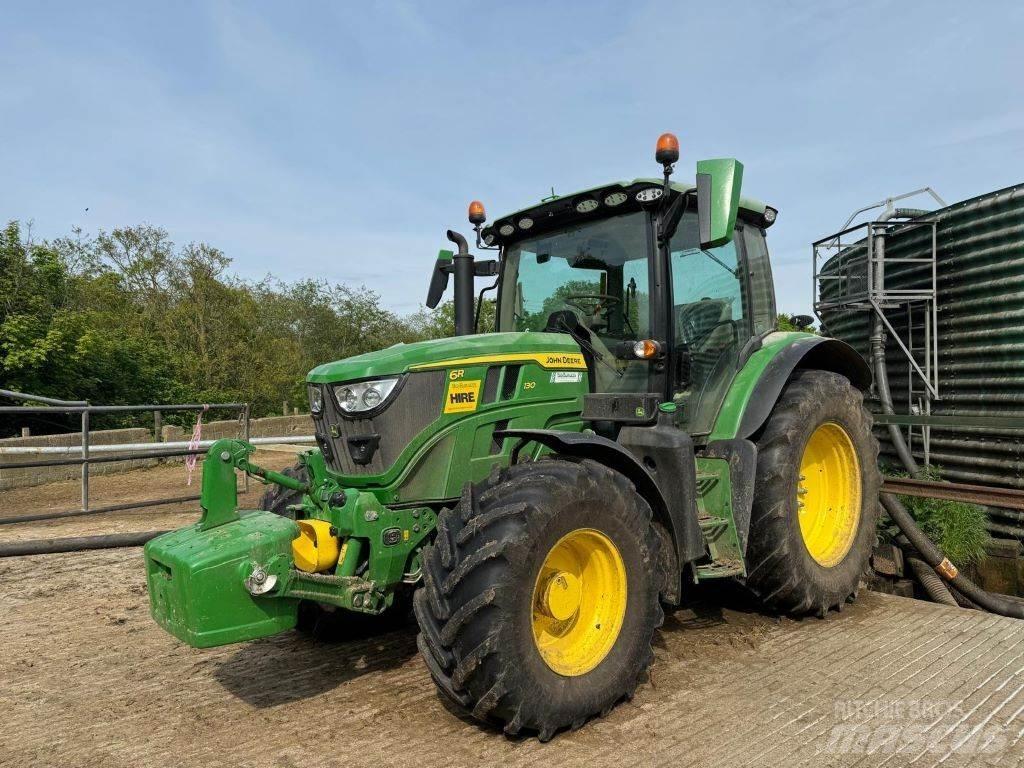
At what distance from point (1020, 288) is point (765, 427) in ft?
12.5

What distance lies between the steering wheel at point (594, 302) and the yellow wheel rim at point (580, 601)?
135 cm

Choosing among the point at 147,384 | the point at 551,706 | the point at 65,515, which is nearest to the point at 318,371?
the point at 551,706

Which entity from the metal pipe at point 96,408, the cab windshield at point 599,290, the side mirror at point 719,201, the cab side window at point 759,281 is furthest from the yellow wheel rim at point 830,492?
the metal pipe at point 96,408

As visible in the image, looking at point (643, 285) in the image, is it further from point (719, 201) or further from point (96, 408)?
point (96, 408)

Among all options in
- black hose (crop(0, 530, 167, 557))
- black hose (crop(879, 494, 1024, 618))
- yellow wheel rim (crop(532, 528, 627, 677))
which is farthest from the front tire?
black hose (crop(0, 530, 167, 557))

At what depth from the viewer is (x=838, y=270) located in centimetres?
855

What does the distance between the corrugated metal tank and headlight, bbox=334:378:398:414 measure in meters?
5.27

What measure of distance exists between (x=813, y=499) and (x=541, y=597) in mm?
2431

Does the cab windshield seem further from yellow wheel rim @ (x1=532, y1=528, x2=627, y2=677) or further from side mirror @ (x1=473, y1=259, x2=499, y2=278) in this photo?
yellow wheel rim @ (x1=532, y1=528, x2=627, y2=677)

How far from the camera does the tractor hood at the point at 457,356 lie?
311cm

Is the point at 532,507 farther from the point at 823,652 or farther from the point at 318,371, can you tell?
the point at 823,652

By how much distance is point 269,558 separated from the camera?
2770mm

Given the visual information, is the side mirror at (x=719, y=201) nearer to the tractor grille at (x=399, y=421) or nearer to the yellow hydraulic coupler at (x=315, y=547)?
the tractor grille at (x=399, y=421)

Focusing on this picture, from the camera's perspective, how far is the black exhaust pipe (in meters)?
4.27
